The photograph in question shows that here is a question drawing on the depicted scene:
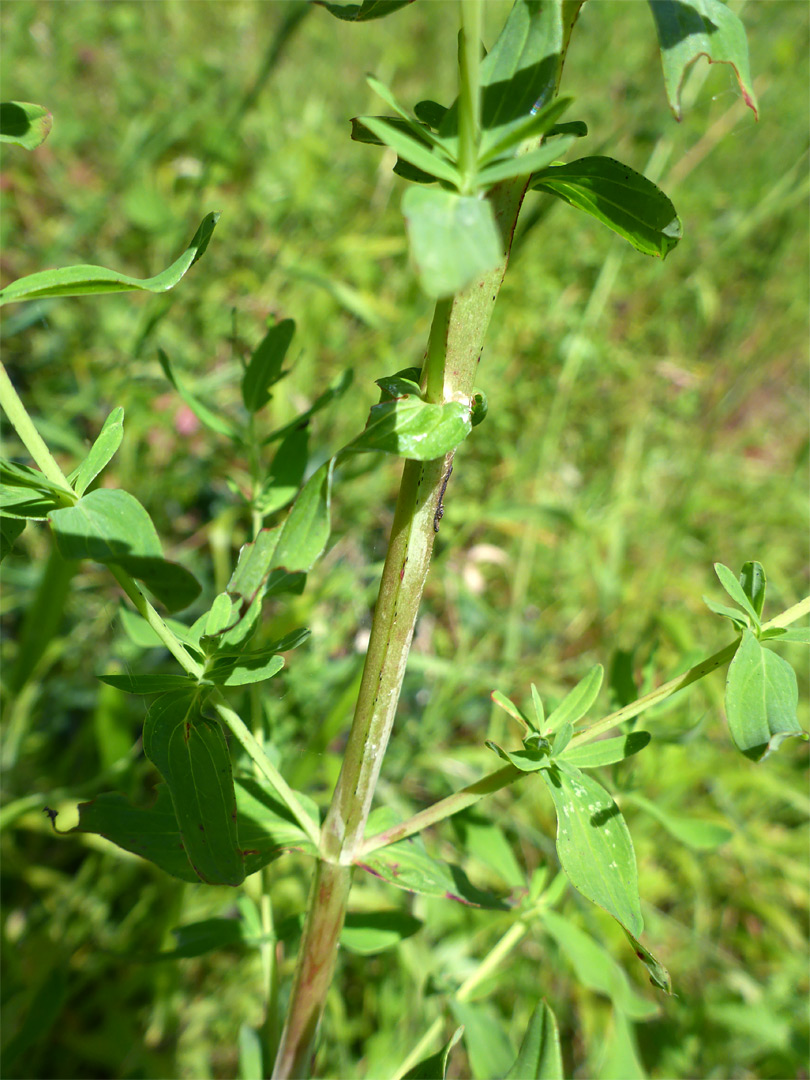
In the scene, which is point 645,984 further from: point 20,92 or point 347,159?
point 20,92

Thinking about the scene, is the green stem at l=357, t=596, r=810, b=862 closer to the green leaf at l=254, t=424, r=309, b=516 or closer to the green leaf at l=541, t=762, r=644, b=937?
the green leaf at l=541, t=762, r=644, b=937

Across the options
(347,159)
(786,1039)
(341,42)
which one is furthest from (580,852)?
(341,42)

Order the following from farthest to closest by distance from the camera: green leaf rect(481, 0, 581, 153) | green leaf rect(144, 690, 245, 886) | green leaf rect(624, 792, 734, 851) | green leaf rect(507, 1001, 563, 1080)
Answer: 1. green leaf rect(624, 792, 734, 851)
2. green leaf rect(507, 1001, 563, 1080)
3. green leaf rect(144, 690, 245, 886)
4. green leaf rect(481, 0, 581, 153)

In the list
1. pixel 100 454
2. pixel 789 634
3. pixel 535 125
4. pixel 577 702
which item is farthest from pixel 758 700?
pixel 100 454

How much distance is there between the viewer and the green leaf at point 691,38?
0.53 metres

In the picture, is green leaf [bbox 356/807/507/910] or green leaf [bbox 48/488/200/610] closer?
green leaf [bbox 48/488/200/610]

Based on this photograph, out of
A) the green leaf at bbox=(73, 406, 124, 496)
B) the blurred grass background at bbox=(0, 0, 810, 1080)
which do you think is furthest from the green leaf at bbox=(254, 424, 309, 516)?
the green leaf at bbox=(73, 406, 124, 496)

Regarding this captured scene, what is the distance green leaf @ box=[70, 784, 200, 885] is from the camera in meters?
0.76

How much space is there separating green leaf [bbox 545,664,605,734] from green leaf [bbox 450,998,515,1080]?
1.60 feet

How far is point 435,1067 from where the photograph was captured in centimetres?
75

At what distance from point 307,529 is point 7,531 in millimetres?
246

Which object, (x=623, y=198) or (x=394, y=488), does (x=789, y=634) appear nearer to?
(x=623, y=198)

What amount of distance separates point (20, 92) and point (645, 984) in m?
3.85

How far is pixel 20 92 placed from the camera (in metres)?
3.18
